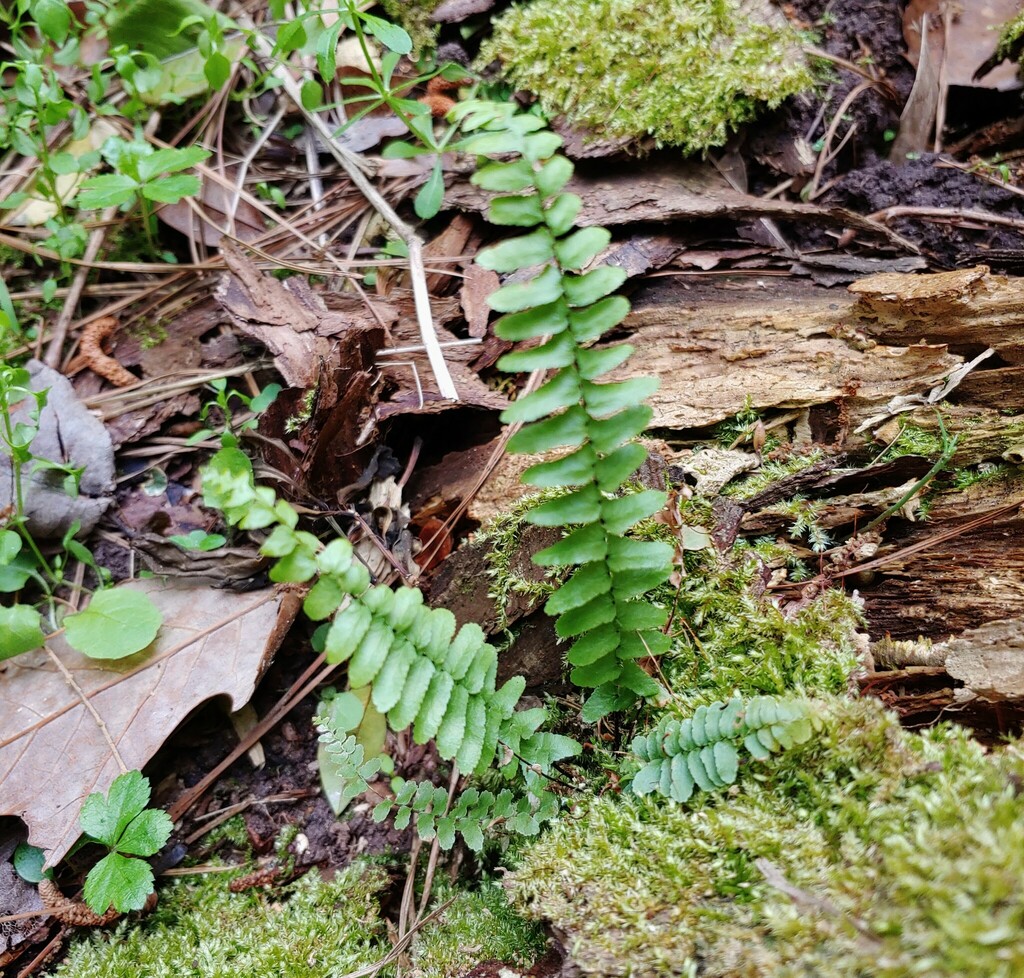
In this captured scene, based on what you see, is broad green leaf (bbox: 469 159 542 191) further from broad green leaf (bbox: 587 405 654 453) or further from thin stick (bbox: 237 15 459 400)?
thin stick (bbox: 237 15 459 400)

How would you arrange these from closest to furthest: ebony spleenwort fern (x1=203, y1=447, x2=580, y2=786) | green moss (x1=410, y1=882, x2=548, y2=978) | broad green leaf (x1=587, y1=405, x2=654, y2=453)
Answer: ebony spleenwort fern (x1=203, y1=447, x2=580, y2=786), broad green leaf (x1=587, y1=405, x2=654, y2=453), green moss (x1=410, y1=882, x2=548, y2=978)

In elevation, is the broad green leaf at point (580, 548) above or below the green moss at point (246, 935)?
above

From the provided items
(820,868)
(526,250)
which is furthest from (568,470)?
(820,868)

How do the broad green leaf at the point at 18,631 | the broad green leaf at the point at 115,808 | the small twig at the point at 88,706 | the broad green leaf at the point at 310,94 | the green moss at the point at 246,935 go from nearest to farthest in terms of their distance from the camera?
1. the green moss at the point at 246,935
2. the broad green leaf at the point at 115,808
3. the small twig at the point at 88,706
4. the broad green leaf at the point at 18,631
5. the broad green leaf at the point at 310,94

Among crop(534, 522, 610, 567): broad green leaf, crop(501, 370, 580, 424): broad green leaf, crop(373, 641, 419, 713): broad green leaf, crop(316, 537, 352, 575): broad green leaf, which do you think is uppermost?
crop(501, 370, 580, 424): broad green leaf

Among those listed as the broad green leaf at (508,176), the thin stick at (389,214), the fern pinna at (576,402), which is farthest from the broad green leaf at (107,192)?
the broad green leaf at (508,176)

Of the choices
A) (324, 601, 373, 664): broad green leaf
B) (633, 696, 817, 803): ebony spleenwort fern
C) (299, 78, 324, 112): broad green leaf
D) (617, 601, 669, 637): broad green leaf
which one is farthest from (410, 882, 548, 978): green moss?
(299, 78, 324, 112): broad green leaf

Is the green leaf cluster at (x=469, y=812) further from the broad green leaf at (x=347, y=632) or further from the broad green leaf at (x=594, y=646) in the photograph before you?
the broad green leaf at (x=347, y=632)
